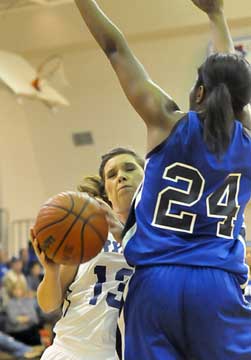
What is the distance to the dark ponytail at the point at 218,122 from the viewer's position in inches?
88.7

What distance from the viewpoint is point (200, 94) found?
2.38 m

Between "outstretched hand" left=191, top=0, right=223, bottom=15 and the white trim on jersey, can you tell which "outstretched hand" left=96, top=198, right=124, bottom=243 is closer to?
the white trim on jersey

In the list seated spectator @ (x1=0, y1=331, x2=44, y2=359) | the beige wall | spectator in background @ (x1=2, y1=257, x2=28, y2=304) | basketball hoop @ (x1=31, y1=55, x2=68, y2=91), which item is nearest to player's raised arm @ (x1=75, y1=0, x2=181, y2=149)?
the beige wall

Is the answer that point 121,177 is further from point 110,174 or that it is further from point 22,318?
point 22,318

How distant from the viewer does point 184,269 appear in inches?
88.4

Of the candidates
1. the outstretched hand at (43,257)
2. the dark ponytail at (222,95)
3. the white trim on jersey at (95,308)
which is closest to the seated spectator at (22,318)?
the white trim on jersey at (95,308)

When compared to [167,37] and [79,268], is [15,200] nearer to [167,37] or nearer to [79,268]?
[167,37]

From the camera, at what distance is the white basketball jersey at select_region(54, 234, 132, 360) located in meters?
2.79

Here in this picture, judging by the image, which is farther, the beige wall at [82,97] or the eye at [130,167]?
the beige wall at [82,97]

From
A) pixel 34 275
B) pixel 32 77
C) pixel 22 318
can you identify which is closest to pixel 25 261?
pixel 34 275

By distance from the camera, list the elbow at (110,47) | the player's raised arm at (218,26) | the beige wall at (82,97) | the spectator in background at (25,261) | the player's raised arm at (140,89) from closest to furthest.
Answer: the player's raised arm at (140,89), the elbow at (110,47), the player's raised arm at (218,26), the beige wall at (82,97), the spectator in background at (25,261)

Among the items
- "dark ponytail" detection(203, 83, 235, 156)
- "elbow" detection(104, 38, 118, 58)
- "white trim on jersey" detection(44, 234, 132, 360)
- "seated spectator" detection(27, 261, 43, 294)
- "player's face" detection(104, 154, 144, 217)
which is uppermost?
"elbow" detection(104, 38, 118, 58)

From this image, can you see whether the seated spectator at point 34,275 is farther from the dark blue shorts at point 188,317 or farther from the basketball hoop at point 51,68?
the dark blue shorts at point 188,317

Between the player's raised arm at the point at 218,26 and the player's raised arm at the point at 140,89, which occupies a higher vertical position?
the player's raised arm at the point at 218,26
